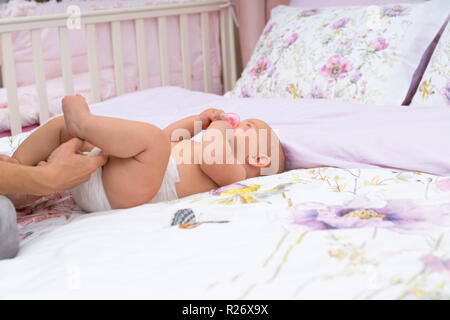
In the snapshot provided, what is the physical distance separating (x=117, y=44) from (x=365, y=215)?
1.45 meters

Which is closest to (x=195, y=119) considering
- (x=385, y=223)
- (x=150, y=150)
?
(x=150, y=150)

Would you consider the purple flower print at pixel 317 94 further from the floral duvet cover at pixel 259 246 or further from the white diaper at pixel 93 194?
the white diaper at pixel 93 194

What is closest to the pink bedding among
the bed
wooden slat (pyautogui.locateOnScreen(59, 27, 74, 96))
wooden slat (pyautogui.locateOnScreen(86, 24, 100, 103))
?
wooden slat (pyautogui.locateOnScreen(86, 24, 100, 103))

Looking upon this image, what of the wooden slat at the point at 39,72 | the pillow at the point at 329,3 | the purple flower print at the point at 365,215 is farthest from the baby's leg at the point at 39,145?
the pillow at the point at 329,3

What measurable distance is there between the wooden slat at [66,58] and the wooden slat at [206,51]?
0.63 meters

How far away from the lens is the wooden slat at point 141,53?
2107 millimetres

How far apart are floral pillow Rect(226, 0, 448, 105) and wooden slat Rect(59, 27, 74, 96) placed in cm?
63

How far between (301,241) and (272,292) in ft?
0.44

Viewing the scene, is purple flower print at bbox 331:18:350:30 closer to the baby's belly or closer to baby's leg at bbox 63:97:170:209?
the baby's belly

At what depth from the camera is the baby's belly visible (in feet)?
3.77

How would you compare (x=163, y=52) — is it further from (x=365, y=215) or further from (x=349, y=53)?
(x=365, y=215)

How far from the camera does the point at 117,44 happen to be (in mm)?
2062
